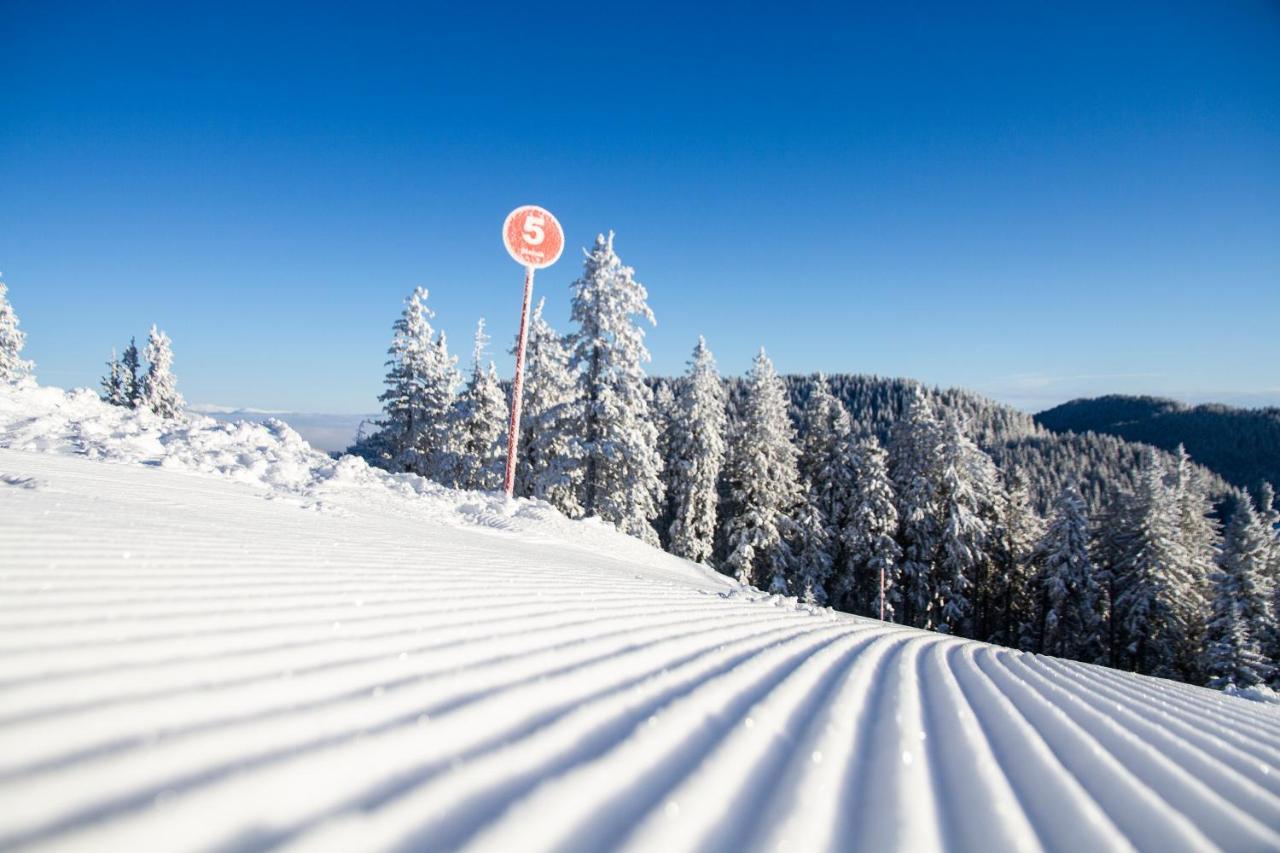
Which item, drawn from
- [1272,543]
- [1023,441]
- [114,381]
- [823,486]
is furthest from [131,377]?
[1023,441]

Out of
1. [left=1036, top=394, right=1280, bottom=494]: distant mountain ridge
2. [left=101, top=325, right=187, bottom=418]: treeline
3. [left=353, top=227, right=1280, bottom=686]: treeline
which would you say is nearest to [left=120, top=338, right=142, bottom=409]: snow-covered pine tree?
[left=101, top=325, right=187, bottom=418]: treeline

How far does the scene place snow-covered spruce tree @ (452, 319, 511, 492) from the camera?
89.6 feet

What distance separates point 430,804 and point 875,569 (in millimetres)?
27786

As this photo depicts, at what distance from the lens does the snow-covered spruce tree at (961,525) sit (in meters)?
24.5

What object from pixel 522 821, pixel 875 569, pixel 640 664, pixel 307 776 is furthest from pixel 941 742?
pixel 875 569

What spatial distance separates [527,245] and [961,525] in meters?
21.3

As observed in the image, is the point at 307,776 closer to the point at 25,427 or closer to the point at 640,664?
the point at 640,664

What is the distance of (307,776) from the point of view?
5.01 ft

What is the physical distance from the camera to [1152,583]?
23.9 m

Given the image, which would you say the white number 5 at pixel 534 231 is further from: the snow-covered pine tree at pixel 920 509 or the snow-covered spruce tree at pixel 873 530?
the snow-covered spruce tree at pixel 873 530

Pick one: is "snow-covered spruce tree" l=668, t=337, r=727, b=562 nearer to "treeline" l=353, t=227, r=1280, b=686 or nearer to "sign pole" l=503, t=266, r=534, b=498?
"treeline" l=353, t=227, r=1280, b=686

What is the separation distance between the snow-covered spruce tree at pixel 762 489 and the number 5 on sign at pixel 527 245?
1349 centimetres

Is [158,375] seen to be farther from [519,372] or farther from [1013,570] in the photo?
[1013,570]

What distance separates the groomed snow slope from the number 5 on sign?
1017 cm
